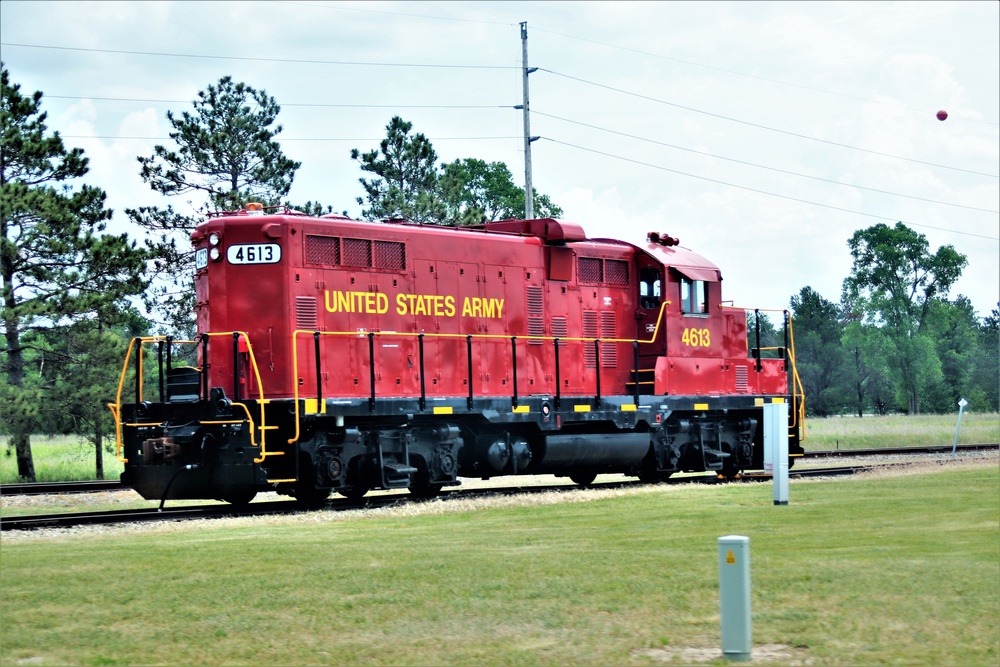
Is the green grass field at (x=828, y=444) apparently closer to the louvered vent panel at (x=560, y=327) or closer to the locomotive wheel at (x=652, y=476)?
the louvered vent panel at (x=560, y=327)

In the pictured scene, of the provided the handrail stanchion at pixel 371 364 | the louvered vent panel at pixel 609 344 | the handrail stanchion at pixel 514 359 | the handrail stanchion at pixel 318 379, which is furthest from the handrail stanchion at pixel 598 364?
the handrail stanchion at pixel 318 379

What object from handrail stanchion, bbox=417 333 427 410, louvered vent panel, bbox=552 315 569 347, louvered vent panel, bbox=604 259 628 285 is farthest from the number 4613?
handrail stanchion, bbox=417 333 427 410

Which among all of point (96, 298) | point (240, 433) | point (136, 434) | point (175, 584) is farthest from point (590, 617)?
point (96, 298)

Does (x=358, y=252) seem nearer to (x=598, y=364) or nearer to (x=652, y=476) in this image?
(x=598, y=364)

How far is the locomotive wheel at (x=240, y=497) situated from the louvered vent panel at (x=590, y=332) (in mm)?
7242

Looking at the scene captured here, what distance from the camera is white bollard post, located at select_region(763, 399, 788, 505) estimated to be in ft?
61.9

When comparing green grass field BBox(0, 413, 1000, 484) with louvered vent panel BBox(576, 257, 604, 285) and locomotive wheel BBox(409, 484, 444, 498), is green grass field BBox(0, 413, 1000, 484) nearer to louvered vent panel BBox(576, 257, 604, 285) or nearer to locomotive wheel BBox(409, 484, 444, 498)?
locomotive wheel BBox(409, 484, 444, 498)

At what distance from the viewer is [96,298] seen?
31.0 meters

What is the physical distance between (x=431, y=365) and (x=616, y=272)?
525 centimetres

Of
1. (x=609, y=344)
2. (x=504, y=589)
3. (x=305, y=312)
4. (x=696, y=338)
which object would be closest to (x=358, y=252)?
(x=305, y=312)

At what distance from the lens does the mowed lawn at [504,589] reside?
9086 mm

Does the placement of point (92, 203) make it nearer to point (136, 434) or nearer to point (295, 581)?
point (136, 434)

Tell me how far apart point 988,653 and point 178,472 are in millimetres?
12127

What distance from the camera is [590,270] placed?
23.9 metres
